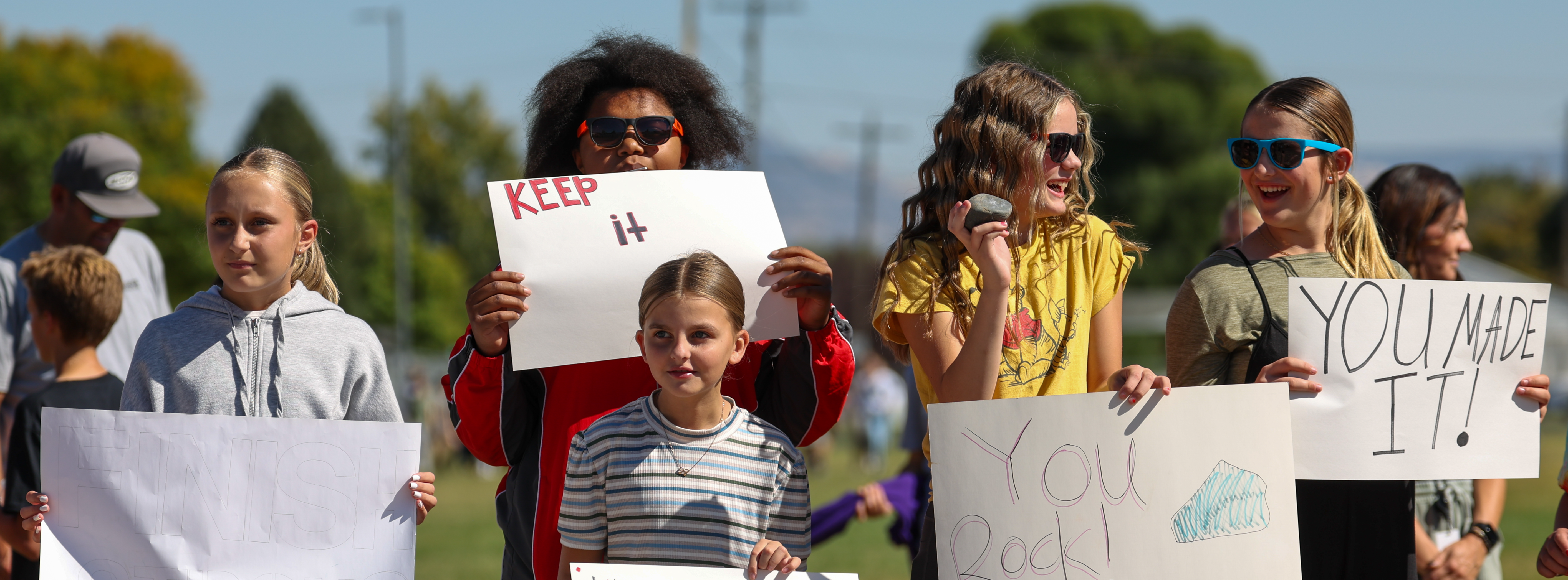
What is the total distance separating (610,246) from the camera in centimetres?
311

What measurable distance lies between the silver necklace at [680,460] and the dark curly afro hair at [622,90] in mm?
923

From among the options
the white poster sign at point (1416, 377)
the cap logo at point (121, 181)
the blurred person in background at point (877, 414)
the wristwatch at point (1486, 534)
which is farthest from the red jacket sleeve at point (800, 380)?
the blurred person in background at point (877, 414)

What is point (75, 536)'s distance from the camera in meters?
2.94

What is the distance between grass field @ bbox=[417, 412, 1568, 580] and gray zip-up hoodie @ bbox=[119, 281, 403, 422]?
2.75 metres

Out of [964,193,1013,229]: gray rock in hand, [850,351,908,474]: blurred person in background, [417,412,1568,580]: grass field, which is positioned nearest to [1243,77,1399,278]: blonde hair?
[964,193,1013,229]: gray rock in hand

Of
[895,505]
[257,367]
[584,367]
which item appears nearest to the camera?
[257,367]

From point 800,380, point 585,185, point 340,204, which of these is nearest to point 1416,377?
point 800,380

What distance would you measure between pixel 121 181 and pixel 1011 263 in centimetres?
394

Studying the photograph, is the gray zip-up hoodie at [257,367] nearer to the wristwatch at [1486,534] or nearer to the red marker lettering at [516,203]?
the red marker lettering at [516,203]

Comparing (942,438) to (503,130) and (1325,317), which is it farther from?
(503,130)

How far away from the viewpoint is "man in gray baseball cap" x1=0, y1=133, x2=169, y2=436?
4.73 meters

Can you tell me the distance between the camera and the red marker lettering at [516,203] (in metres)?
3.07

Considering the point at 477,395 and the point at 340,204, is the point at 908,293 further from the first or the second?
the point at 340,204

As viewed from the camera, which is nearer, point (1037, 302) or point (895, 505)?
point (1037, 302)
